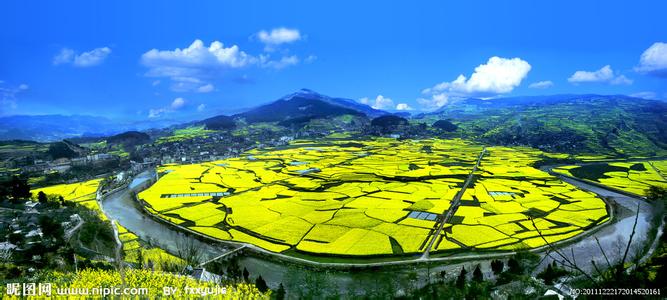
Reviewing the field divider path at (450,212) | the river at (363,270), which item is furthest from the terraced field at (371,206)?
the river at (363,270)

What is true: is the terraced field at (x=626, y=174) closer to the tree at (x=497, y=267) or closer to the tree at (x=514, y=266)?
the tree at (x=514, y=266)

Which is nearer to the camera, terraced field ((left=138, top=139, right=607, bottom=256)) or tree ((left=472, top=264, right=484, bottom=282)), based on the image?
tree ((left=472, top=264, right=484, bottom=282))

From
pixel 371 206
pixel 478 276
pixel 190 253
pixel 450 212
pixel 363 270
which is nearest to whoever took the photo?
pixel 478 276

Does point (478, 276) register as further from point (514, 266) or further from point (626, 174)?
point (626, 174)

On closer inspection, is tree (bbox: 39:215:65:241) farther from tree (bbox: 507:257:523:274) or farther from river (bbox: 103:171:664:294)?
tree (bbox: 507:257:523:274)

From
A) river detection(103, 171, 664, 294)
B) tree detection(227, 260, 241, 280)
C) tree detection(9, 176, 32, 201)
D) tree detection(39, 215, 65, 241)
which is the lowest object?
river detection(103, 171, 664, 294)

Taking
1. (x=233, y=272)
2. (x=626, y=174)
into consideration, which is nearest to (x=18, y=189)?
(x=233, y=272)

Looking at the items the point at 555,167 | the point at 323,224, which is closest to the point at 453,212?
the point at 323,224

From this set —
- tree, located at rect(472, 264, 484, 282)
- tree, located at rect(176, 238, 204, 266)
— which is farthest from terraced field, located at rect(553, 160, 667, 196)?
tree, located at rect(176, 238, 204, 266)
